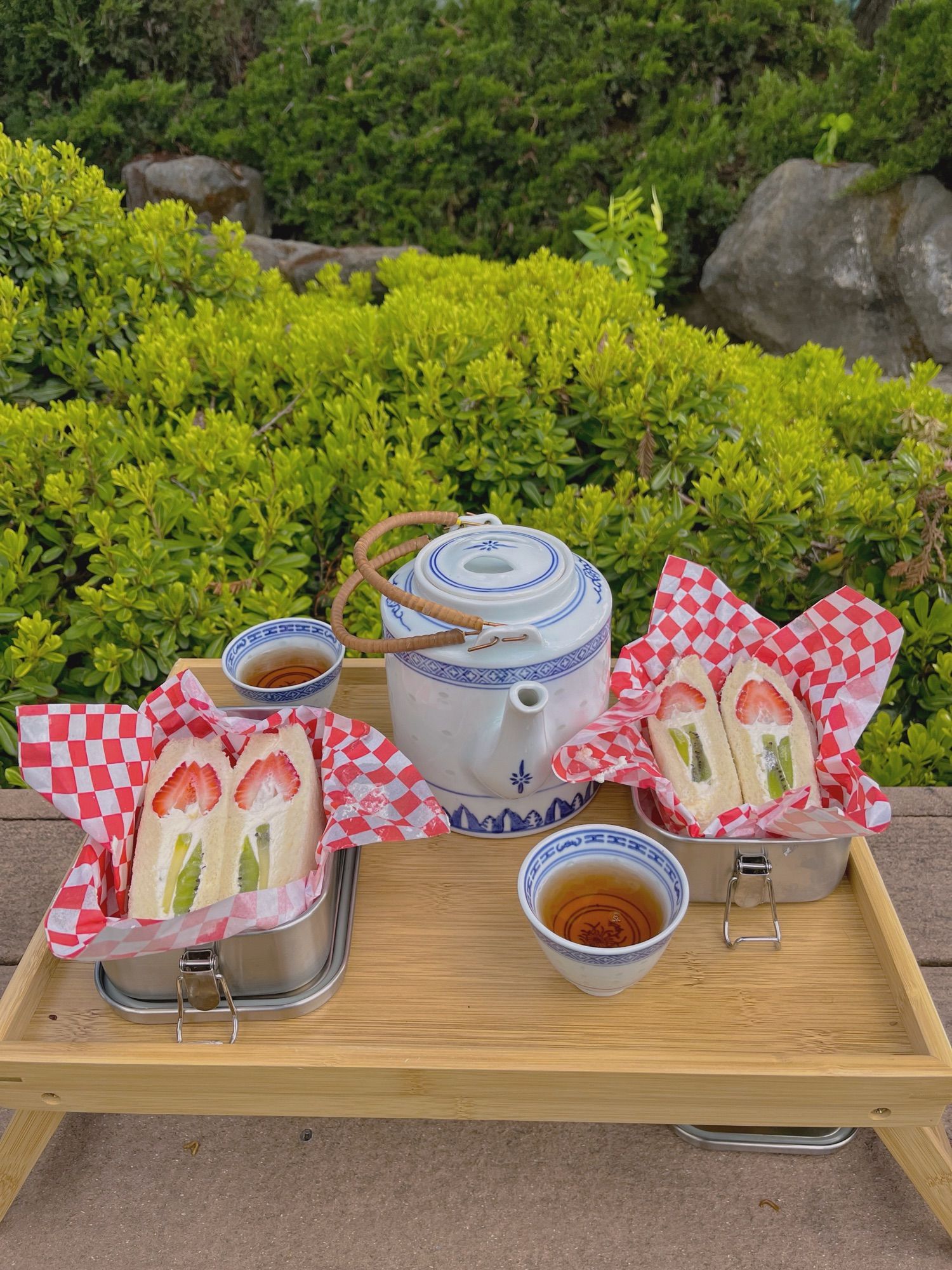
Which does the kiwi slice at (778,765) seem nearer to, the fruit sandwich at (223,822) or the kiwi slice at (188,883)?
the fruit sandwich at (223,822)

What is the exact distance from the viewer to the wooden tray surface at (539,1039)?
1.05 m

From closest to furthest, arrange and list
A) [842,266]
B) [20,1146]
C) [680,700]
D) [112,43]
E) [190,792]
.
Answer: [20,1146] → [190,792] → [680,700] → [842,266] → [112,43]

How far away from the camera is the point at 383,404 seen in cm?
237

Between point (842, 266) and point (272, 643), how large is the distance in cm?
519

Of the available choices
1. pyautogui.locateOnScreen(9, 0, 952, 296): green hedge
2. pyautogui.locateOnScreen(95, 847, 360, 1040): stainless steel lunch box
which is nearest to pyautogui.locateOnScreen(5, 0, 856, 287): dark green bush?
pyautogui.locateOnScreen(9, 0, 952, 296): green hedge

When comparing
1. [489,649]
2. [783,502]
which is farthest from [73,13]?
[489,649]

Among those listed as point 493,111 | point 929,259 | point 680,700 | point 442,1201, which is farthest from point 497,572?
point 493,111

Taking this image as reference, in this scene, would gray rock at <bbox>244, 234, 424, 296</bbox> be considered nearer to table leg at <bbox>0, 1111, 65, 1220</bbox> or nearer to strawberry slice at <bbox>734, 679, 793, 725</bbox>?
strawberry slice at <bbox>734, 679, 793, 725</bbox>

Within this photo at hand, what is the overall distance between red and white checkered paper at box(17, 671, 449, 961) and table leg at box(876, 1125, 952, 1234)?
66 cm

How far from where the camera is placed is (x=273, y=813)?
1.28 meters

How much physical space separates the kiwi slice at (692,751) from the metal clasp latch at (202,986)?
0.67m

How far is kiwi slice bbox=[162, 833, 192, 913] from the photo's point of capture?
1.18 meters

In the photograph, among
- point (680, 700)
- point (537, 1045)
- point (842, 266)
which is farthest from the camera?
point (842, 266)

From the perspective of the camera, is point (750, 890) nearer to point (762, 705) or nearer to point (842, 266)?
point (762, 705)
